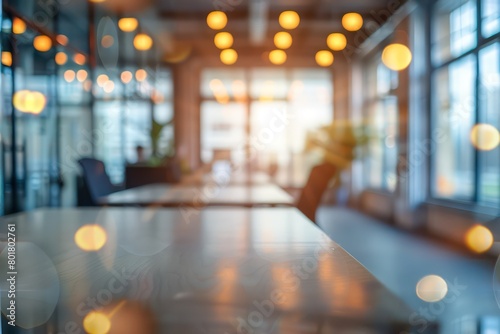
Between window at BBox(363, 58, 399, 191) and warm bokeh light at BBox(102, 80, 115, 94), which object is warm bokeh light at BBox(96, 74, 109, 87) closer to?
warm bokeh light at BBox(102, 80, 115, 94)

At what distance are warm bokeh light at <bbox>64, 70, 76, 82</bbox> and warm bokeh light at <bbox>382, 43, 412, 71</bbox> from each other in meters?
4.69

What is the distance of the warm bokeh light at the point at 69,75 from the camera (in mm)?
6186

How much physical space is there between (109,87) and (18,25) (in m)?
3.21

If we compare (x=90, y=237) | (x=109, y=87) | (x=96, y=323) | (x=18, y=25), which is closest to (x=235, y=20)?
(x=109, y=87)

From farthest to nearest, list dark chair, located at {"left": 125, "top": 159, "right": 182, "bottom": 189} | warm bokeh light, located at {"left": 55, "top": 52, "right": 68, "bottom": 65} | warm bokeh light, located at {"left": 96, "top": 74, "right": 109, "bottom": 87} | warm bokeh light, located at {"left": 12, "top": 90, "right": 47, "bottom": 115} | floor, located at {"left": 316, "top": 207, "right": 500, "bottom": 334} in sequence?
warm bokeh light, located at {"left": 96, "top": 74, "right": 109, "bottom": 87}
dark chair, located at {"left": 125, "top": 159, "right": 182, "bottom": 189}
warm bokeh light, located at {"left": 55, "top": 52, "right": 68, "bottom": 65}
warm bokeh light, located at {"left": 12, "top": 90, "right": 47, "bottom": 115}
floor, located at {"left": 316, "top": 207, "right": 500, "bottom": 334}

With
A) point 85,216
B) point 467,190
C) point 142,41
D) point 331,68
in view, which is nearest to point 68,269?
point 85,216

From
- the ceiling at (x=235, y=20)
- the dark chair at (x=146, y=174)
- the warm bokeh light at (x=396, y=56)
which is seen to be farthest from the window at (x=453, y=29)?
the dark chair at (x=146, y=174)

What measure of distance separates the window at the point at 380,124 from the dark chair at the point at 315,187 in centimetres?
517

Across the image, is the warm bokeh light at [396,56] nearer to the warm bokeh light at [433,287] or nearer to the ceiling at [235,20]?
the ceiling at [235,20]

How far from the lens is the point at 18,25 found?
464 centimetres

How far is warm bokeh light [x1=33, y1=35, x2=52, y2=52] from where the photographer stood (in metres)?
5.30

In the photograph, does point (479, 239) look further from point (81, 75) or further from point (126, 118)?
point (126, 118)

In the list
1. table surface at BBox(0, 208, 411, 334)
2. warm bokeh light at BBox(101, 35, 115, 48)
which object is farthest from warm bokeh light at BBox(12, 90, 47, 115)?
table surface at BBox(0, 208, 411, 334)

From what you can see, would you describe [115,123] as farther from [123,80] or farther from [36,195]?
[36,195]
